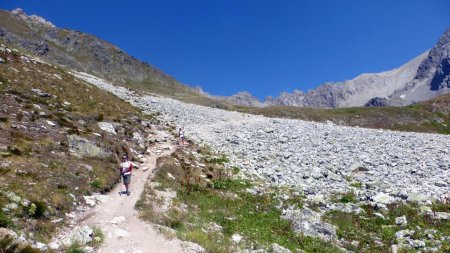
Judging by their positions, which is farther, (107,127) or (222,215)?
(107,127)

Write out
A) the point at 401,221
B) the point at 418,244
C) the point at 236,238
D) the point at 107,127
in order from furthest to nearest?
the point at 107,127 → the point at 401,221 → the point at 418,244 → the point at 236,238

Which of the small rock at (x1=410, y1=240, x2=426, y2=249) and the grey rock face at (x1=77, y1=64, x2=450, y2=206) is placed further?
the grey rock face at (x1=77, y1=64, x2=450, y2=206)

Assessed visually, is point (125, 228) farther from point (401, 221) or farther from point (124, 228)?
point (401, 221)

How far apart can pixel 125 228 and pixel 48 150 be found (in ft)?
30.1

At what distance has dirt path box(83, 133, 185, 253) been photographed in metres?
15.3

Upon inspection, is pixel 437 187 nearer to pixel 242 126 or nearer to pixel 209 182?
pixel 209 182

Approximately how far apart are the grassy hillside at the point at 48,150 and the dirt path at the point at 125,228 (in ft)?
4.19

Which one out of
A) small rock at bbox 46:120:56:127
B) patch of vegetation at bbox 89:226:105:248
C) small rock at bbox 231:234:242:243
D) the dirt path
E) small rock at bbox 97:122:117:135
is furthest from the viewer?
small rock at bbox 97:122:117:135

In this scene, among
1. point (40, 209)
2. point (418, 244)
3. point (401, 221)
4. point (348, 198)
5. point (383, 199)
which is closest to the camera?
point (40, 209)

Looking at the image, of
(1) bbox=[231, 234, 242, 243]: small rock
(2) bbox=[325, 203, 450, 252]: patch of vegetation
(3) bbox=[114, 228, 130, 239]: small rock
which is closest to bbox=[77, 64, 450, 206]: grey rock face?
(2) bbox=[325, 203, 450, 252]: patch of vegetation

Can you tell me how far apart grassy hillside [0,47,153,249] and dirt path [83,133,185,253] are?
1.28m

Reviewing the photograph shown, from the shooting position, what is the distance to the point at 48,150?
23.1 m

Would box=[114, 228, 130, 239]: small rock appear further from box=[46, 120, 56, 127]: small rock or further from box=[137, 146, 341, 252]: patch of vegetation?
box=[46, 120, 56, 127]: small rock

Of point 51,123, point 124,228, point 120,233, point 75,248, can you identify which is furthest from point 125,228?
point 51,123
